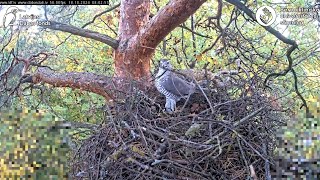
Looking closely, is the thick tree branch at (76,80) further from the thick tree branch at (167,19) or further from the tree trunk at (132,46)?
the thick tree branch at (167,19)

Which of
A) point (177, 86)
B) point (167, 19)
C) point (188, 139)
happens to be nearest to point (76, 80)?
point (167, 19)

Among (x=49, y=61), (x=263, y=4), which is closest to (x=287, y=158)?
(x=263, y=4)

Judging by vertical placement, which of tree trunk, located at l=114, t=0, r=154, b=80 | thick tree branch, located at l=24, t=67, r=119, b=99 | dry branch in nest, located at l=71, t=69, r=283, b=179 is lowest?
dry branch in nest, located at l=71, t=69, r=283, b=179

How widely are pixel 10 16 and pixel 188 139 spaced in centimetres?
131

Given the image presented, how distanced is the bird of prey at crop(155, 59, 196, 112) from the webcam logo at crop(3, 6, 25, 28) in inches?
34.4

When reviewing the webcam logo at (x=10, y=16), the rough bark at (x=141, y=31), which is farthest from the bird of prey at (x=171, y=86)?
the webcam logo at (x=10, y=16)

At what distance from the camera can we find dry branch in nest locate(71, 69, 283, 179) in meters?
1.17

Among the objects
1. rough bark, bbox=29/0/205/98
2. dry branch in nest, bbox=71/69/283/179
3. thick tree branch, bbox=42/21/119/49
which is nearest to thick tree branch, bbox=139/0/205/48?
rough bark, bbox=29/0/205/98

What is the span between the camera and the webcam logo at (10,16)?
2057 mm

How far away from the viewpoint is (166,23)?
191 cm

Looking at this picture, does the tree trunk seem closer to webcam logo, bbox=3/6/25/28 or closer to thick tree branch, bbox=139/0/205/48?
thick tree branch, bbox=139/0/205/48

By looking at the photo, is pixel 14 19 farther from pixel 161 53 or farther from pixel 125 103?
pixel 125 103

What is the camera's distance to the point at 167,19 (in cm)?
189

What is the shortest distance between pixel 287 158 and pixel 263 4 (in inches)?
44.4
